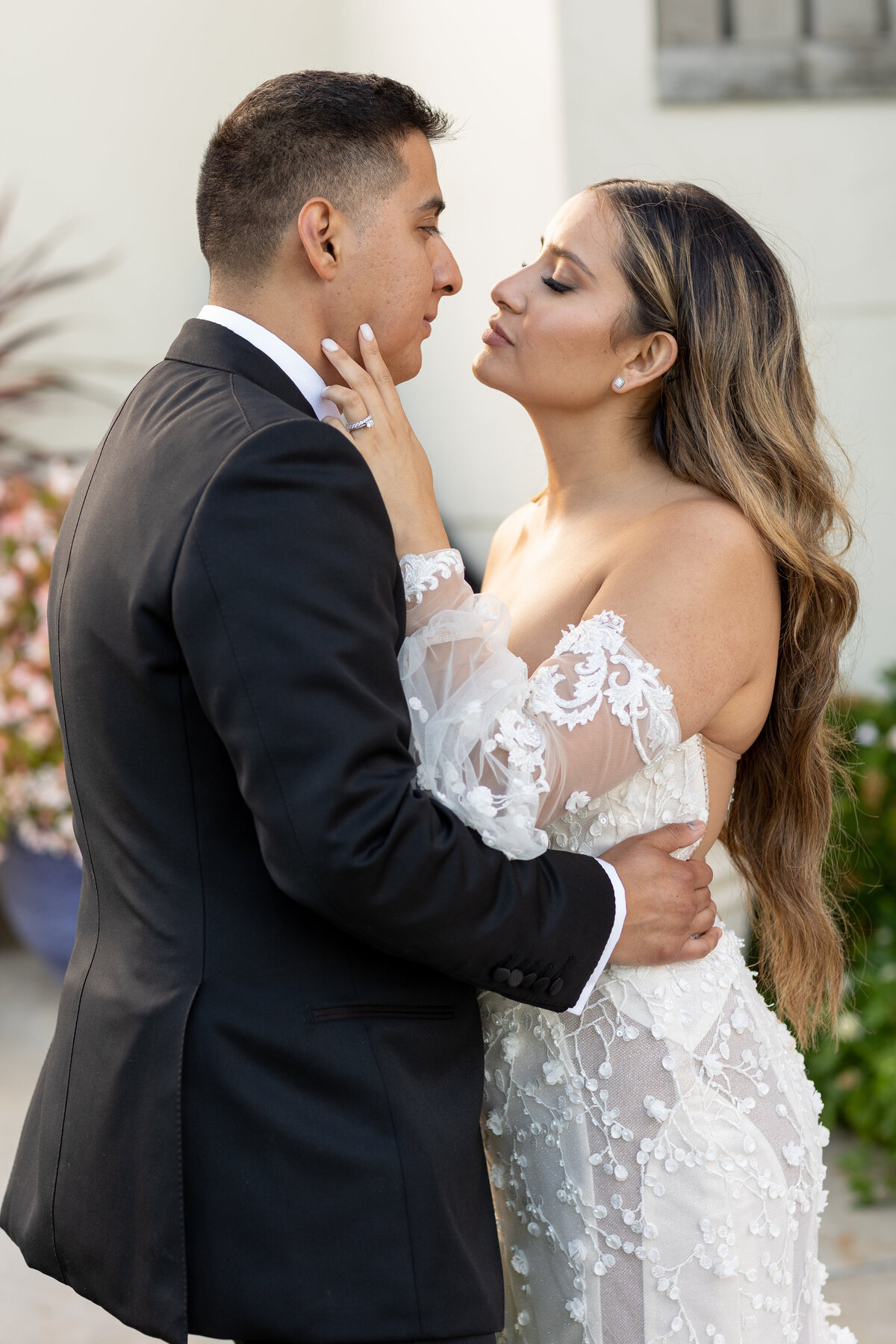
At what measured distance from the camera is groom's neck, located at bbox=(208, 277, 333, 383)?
169cm

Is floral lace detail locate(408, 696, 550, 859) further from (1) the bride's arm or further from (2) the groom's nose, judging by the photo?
(2) the groom's nose

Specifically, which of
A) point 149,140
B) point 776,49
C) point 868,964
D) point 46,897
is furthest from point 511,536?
point 149,140

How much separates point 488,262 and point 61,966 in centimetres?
292

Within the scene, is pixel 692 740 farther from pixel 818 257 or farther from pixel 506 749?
pixel 818 257

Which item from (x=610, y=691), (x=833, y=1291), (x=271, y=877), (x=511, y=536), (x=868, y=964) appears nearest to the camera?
(x=271, y=877)

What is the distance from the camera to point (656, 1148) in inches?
70.3

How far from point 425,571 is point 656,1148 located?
83 centimetres

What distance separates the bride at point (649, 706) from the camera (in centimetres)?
172

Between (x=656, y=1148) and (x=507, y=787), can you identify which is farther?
(x=656, y=1148)

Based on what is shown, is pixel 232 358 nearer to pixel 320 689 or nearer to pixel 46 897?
pixel 320 689

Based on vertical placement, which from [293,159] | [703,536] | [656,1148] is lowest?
[656,1148]

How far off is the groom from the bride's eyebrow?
422 mm

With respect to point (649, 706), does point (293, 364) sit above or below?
above

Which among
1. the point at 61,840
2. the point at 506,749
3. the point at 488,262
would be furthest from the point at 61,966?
the point at 506,749
